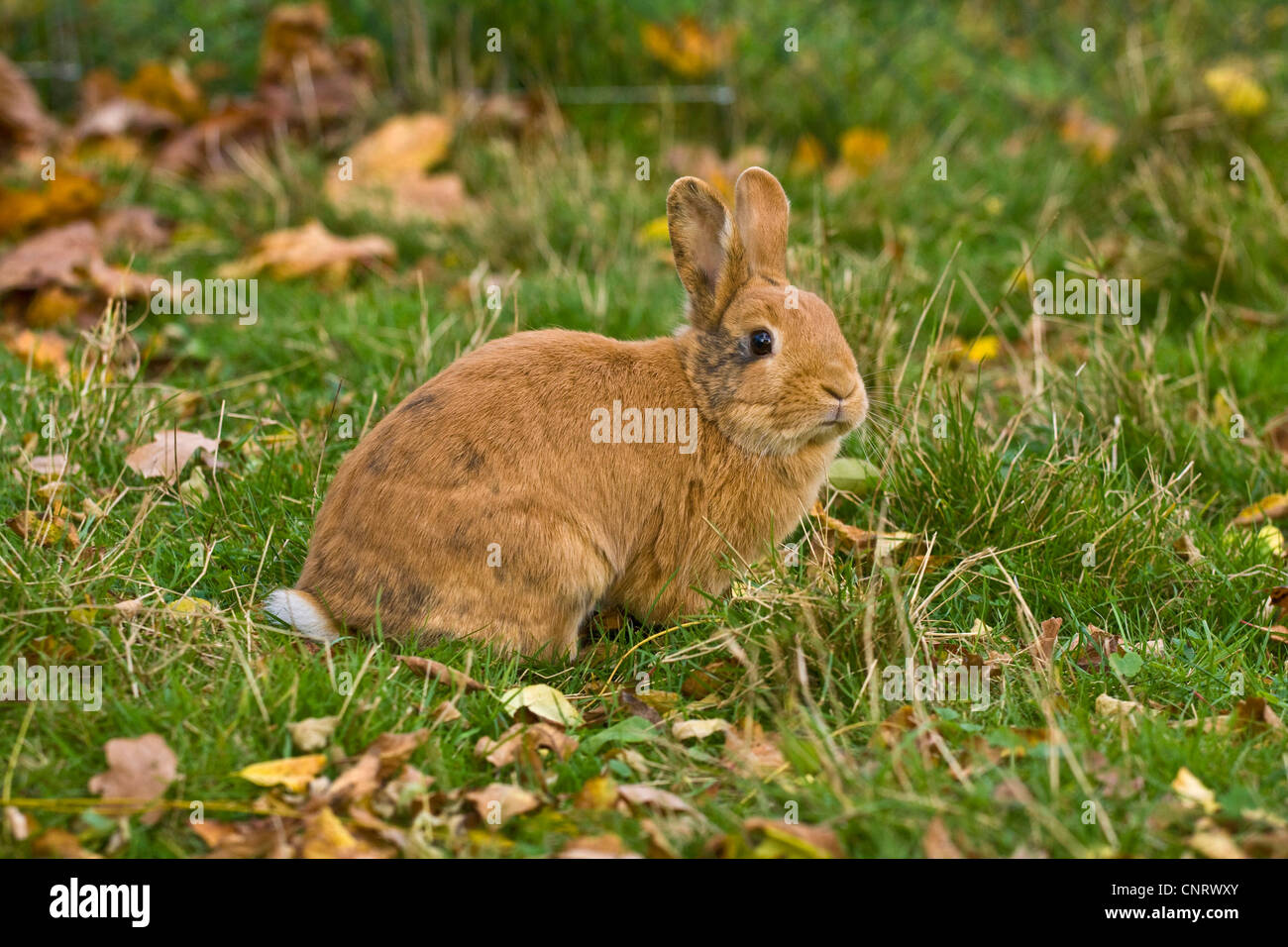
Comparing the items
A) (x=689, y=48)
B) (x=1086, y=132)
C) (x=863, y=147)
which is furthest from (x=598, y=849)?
(x=1086, y=132)

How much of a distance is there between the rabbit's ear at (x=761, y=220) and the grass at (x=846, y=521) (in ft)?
2.12

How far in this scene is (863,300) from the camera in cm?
482

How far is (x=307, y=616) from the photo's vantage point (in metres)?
3.42

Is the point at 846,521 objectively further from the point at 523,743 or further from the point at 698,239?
the point at 523,743

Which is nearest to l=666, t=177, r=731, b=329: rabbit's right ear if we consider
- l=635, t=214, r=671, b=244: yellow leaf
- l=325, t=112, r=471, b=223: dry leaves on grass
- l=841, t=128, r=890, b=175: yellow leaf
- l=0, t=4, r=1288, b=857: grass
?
l=0, t=4, r=1288, b=857: grass

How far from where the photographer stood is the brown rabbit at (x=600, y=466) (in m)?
3.40

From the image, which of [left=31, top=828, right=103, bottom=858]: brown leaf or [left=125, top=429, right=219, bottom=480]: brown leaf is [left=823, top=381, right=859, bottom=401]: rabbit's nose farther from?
[left=31, top=828, right=103, bottom=858]: brown leaf

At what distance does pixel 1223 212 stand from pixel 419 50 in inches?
174

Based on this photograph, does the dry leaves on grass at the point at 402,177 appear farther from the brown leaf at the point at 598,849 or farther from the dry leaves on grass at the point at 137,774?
the brown leaf at the point at 598,849

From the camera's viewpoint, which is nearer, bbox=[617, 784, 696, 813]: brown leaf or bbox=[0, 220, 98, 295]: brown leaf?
bbox=[617, 784, 696, 813]: brown leaf

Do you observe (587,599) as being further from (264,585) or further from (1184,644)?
(1184,644)

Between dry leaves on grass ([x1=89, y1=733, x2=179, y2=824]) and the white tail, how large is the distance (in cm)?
65

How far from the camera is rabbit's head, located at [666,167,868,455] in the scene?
144 inches
